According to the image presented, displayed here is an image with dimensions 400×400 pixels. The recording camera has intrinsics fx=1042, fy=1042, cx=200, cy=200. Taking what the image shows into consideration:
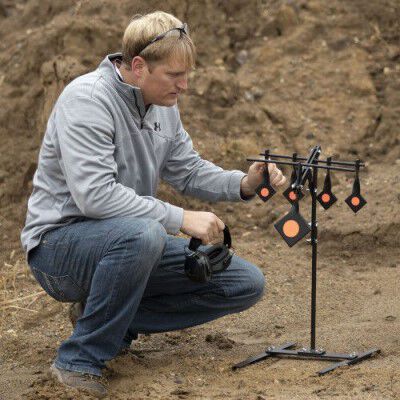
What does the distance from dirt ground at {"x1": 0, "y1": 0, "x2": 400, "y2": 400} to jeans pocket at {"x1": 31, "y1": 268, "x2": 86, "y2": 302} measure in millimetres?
360

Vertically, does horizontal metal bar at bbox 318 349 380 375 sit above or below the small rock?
below

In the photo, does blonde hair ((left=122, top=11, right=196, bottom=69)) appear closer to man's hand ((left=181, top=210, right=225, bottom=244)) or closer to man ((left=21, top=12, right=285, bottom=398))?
man ((left=21, top=12, right=285, bottom=398))

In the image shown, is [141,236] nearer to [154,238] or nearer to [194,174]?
[154,238]

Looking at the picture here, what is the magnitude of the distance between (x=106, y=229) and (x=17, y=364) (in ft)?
3.48

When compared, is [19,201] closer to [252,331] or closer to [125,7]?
[125,7]

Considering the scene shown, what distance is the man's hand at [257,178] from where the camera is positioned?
4.75 meters

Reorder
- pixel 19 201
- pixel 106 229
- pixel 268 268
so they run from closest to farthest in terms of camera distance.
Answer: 1. pixel 106 229
2. pixel 268 268
3. pixel 19 201

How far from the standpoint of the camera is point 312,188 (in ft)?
15.2

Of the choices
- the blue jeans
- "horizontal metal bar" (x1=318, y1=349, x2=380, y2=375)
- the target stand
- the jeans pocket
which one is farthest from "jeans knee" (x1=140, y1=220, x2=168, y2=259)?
"horizontal metal bar" (x1=318, y1=349, x2=380, y2=375)

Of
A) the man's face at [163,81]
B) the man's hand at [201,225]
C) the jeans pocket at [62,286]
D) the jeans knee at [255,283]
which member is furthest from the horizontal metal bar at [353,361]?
the man's face at [163,81]

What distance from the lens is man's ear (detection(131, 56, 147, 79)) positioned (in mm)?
4473

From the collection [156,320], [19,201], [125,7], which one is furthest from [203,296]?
[125,7]

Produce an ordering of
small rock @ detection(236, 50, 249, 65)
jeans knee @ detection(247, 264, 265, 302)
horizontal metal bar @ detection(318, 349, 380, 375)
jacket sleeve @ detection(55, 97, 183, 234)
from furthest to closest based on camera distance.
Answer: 1. small rock @ detection(236, 50, 249, 65)
2. jeans knee @ detection(247, 264, 265, 302)
3. horizontal metal bar @ detection(318, 349, 380, 375)
4. jacket sleeve @ detection(55, 97, 183, 234)

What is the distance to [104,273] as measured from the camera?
14.2ft
